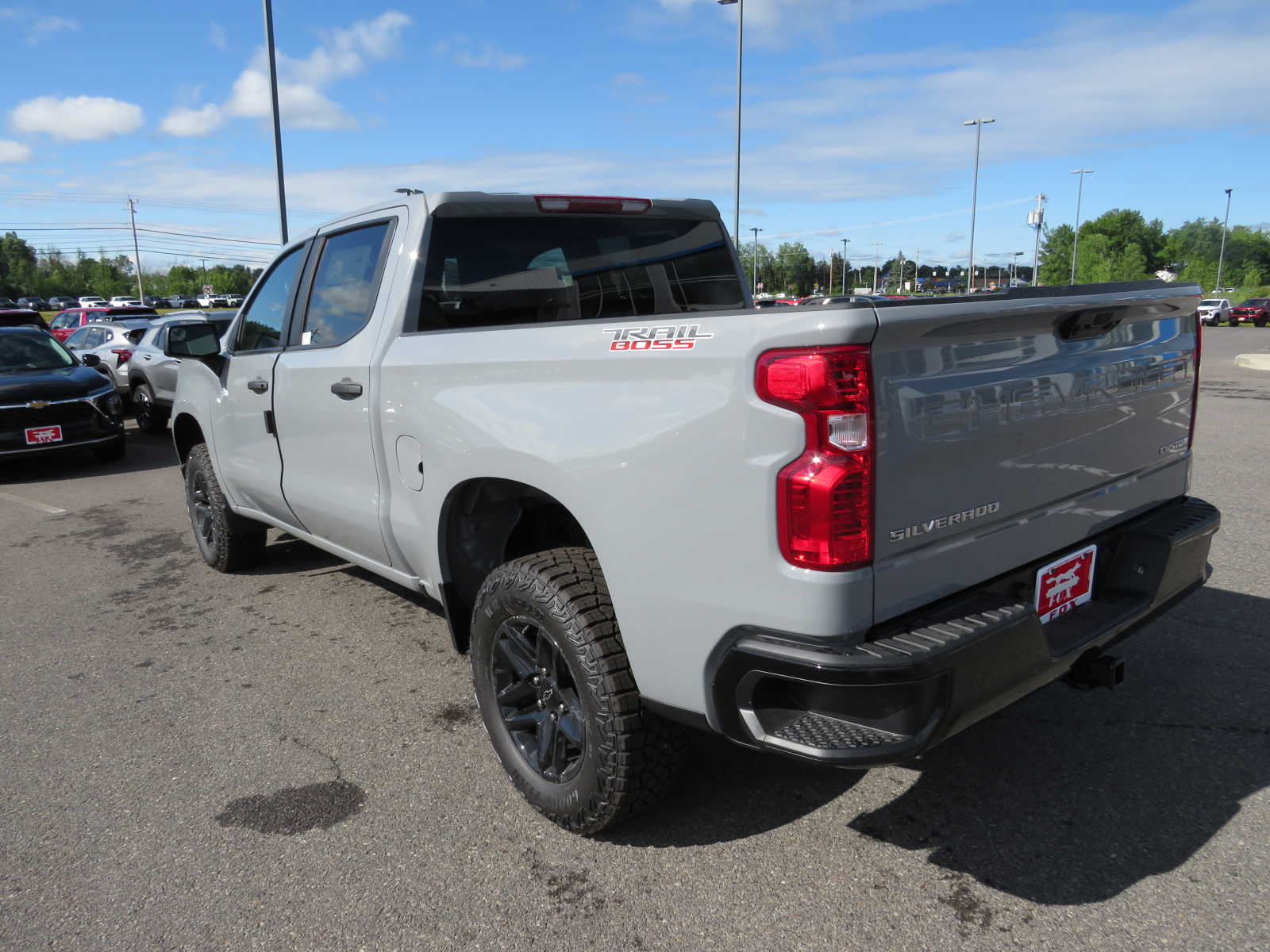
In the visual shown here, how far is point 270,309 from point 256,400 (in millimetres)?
476

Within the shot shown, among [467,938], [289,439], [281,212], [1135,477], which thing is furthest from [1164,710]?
[281,212]

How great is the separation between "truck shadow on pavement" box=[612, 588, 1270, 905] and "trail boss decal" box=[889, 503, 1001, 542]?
106 cm

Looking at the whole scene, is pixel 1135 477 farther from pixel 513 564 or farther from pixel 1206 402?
pixel 1206 402

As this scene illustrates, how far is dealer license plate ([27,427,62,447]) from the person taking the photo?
9.23 m

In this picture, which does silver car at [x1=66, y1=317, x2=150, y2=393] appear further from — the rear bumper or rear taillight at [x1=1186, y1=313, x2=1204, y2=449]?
rear taillight at [x1=1186, y1=313, x2=1204, y2=449]

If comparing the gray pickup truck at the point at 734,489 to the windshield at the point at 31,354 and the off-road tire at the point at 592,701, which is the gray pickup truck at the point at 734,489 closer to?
the off-road tire at the point at 592,701

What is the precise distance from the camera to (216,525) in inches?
216

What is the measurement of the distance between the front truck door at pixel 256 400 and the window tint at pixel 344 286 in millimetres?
279

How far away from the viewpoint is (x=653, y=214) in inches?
159

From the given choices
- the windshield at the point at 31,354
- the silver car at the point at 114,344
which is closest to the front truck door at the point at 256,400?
the windshield at the point at 31,354

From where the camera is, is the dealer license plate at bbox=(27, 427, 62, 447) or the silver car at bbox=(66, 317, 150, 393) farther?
the silver car at bbox=(66, 317, 150, 393)

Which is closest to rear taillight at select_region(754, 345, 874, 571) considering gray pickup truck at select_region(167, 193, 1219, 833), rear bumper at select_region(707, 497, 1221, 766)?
gray pickup truck at select_region(167, 193, 1219, 833)

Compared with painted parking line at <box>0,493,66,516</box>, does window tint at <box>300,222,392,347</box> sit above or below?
above

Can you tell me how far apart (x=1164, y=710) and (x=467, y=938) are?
2685mm
